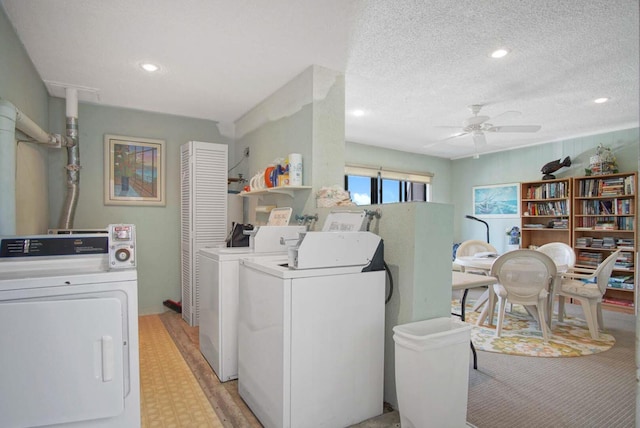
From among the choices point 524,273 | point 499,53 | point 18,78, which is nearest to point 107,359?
point 18,78

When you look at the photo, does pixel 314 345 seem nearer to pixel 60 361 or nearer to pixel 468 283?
pixel 60 361

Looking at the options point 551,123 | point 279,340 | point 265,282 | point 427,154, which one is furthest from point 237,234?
point 427,154

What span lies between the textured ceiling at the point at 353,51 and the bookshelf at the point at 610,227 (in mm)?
1140

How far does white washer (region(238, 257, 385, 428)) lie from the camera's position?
1.73 metres

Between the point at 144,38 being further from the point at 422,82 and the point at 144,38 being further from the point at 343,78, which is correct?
the point at 422,82

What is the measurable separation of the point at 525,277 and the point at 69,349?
3.59 m

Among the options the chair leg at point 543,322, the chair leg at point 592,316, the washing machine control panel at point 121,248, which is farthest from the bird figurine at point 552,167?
the washing machine control panel at point 121,248

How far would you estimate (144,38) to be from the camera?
8.11 ft

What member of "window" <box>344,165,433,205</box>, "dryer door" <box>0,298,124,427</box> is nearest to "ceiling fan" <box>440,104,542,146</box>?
"window" <box>344,165,433,205</box>

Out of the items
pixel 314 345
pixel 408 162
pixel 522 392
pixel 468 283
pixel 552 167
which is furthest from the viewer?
pixel 408 162

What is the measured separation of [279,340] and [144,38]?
2.33 metres

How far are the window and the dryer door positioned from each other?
16.0 ft

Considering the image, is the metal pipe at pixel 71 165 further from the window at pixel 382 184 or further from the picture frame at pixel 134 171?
the window at pixel 382 184

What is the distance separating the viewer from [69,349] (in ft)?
4.17
